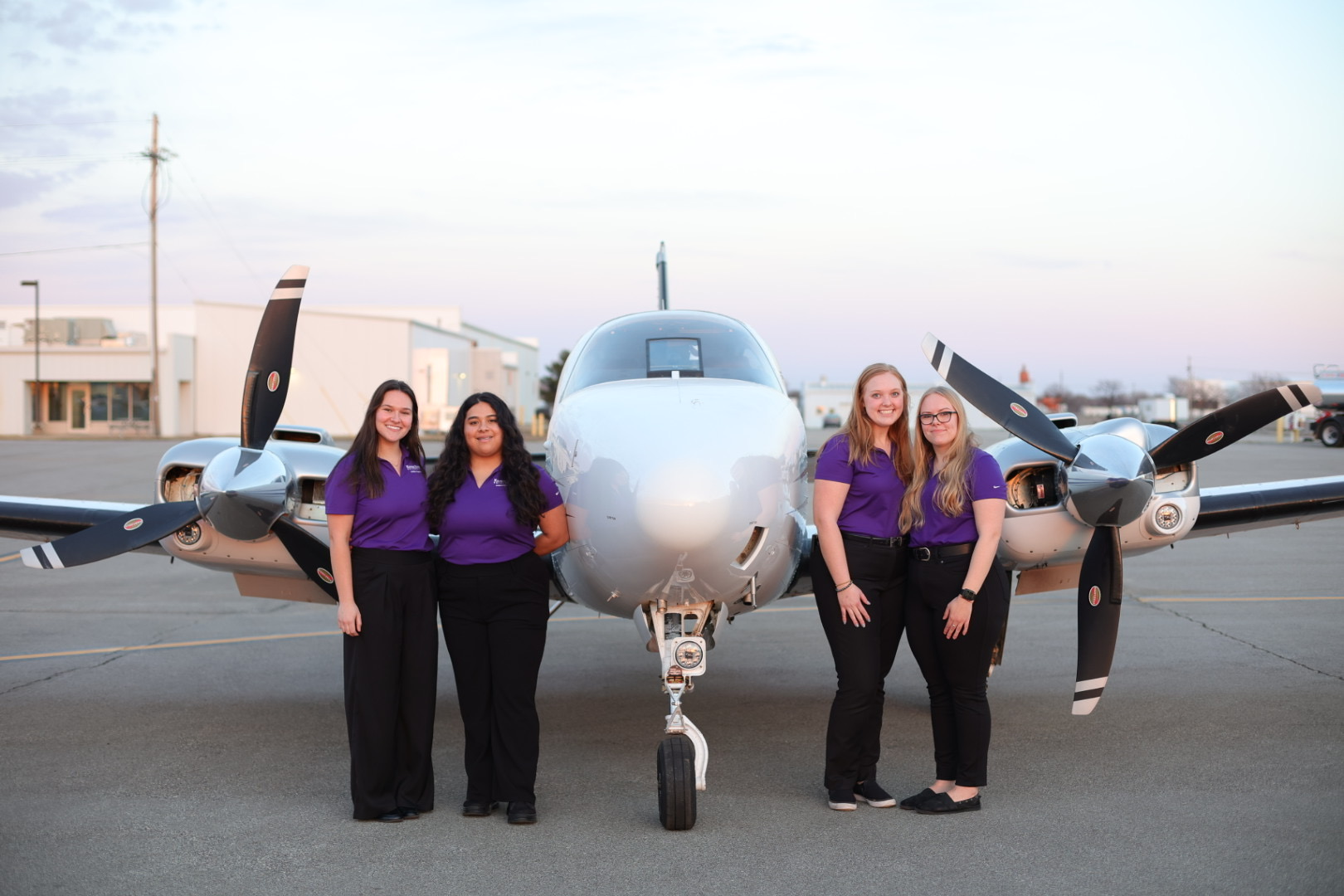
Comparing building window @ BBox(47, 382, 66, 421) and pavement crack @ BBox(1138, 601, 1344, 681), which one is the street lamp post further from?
pavement crack @ BBox(1138, 601, 1344, 681)

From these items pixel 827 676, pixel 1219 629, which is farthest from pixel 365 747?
pixel 1219 629

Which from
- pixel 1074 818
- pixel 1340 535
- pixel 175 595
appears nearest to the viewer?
pixel 1074 818

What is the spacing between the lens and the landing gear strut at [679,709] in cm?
488

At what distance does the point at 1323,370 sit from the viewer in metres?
36.5

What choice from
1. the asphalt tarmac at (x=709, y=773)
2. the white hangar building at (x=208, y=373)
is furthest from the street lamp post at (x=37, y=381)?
the asphalt tarmac at (x=709, y=773)

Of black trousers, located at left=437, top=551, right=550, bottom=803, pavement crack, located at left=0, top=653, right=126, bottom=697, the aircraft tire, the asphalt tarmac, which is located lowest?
pavement crack, located at left=0, top=653, right=126, bottom=697

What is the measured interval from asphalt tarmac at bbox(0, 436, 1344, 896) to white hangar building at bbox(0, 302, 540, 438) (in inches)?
1465

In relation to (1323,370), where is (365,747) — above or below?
below

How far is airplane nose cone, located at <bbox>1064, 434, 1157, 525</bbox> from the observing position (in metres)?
5.85

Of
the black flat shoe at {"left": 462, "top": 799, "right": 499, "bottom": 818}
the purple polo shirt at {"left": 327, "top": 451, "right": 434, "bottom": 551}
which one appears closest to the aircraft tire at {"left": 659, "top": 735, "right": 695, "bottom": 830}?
the black flat shoe at {"left": 462, "top": 799, "right": 499, "bottom": 818}

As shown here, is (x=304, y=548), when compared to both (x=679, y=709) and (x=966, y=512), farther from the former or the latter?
(x=966, y=512)

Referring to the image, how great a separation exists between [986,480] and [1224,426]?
7.29 ft

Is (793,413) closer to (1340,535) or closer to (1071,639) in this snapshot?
(1071,639)

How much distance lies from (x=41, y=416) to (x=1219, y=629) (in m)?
53.2
